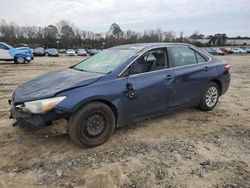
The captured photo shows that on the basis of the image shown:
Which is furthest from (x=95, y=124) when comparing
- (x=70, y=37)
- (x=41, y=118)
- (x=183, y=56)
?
(x=70, y=37)

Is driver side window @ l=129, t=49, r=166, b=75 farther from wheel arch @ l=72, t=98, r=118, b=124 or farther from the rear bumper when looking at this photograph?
the rear bumper

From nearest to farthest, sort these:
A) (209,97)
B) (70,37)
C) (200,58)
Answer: (200,58) → (209,97) → (70,37)

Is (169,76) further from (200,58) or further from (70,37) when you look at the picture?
(70,37)

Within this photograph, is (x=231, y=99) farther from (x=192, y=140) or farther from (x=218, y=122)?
(x=192, y=140)

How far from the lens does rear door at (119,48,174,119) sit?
4805mm

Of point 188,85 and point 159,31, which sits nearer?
point 188,85

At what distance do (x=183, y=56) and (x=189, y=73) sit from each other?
393 millimetres

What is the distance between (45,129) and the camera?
434cm

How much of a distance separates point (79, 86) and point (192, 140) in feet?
6.91

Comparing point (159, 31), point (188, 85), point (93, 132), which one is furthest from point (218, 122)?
point (159, 31)

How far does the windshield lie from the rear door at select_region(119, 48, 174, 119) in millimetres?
261

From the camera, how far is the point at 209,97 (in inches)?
256

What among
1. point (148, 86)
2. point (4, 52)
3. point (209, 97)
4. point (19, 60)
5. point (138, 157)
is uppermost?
point (148, 86)

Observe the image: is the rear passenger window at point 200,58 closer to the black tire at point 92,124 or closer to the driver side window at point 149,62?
the driver side window at point 149,62
